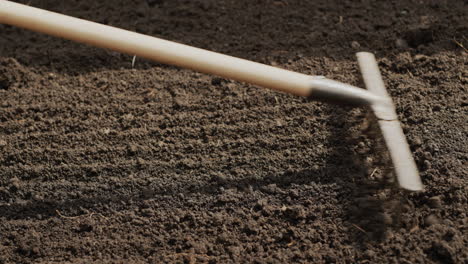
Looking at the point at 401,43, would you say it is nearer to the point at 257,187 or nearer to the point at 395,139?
the point at 395,139

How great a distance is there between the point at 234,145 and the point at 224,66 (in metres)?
0.49

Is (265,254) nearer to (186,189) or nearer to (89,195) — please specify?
(186,189)

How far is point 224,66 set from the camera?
6.22 ft

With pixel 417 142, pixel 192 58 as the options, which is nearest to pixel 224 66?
pixel 192 58

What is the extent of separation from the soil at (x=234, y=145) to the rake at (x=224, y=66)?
0.12m

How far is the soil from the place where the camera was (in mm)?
1918

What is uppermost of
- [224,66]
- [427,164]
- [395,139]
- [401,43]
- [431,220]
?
[224,66]

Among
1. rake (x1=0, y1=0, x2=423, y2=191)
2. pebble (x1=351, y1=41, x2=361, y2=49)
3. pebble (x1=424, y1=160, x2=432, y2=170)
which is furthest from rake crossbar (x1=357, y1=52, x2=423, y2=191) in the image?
pebble (x1=351, y1=41, x2=361, y2=49)

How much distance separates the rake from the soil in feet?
0.38

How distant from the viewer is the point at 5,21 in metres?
1.98

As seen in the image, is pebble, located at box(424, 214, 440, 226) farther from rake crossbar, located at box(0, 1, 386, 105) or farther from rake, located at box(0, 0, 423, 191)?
rake crossbar, located at box(0, 1, 386, 105)

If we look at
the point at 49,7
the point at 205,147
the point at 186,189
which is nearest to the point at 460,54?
the point at 205,147

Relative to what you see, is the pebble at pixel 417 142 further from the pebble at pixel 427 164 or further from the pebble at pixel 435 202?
the pebble at pixel 435 202

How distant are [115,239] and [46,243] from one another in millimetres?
306
